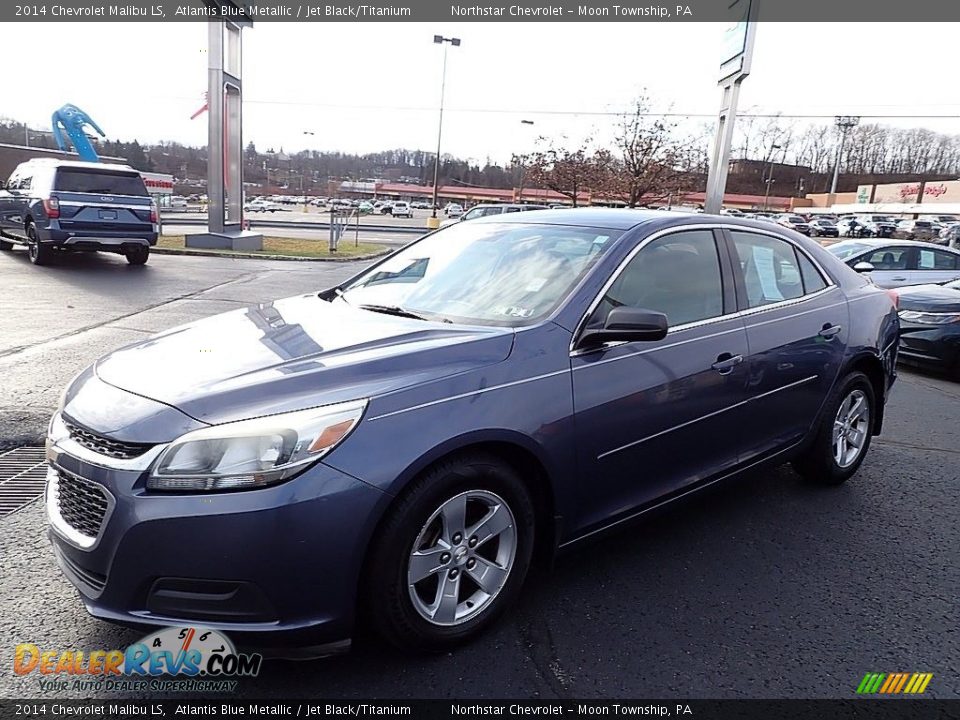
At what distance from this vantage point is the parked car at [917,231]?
48.5 m

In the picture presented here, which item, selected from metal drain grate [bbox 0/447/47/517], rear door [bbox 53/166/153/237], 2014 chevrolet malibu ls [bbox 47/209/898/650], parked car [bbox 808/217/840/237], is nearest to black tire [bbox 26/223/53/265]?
rear door [bbox 53/166/153/237]

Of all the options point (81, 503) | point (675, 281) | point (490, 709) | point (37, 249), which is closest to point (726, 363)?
point (675, 281)

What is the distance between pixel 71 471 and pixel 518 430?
158cm

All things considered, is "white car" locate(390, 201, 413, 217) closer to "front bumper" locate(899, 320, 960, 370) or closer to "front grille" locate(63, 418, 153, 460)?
"front bumper" locate(899, 320, 960, 370)

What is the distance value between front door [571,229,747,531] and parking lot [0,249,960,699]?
26cm

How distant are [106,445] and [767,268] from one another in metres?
3.49

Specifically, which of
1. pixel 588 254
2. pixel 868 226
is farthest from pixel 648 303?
pixel 868 226

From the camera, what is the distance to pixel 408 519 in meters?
2.34

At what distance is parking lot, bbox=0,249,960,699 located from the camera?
249 cm

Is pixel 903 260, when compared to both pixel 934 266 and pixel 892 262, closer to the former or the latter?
pixel 892 262

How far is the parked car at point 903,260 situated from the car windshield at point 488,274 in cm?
945

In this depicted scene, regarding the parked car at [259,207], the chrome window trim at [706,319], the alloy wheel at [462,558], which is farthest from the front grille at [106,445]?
the parked car at [259,207]

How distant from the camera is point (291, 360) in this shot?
8.71 ft

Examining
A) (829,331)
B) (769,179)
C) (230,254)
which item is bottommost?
(230,254)
